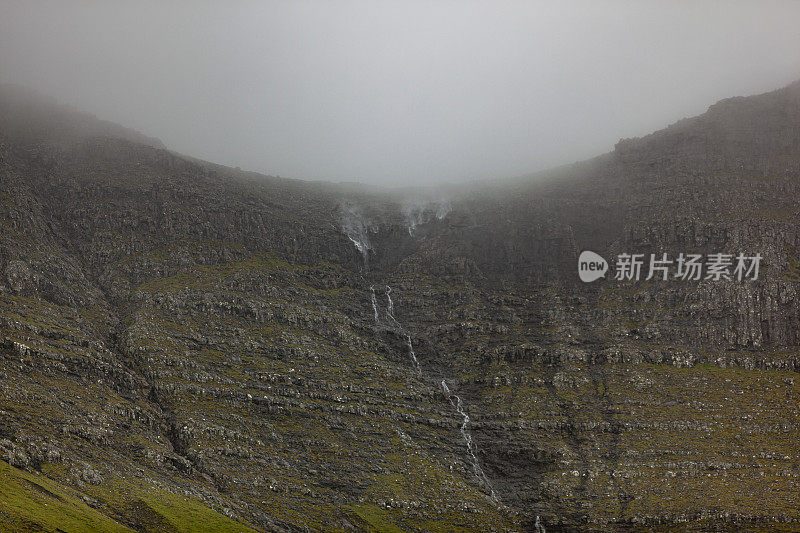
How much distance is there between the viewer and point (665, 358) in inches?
6137

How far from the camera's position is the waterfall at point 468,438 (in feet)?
422

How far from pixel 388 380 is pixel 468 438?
26819mm

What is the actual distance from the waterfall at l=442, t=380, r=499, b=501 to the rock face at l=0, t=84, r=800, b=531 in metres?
0.60

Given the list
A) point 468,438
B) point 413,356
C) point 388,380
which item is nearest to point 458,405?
point 468,438

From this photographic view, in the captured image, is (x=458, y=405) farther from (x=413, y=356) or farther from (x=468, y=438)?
(x=413, y=356)

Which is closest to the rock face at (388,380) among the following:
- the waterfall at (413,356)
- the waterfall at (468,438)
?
the waterfall at (468,438)

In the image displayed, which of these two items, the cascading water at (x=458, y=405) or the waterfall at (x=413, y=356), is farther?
the waterfall at (x=413, y=356)

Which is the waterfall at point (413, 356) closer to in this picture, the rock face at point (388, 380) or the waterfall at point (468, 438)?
the rock face at point (388, 380)

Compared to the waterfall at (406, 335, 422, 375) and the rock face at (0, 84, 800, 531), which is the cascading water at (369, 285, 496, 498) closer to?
the waterfall at (406, 335, 422, 375)

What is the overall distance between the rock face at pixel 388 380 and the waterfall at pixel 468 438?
604 millimetres

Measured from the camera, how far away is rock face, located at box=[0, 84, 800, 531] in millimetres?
105438

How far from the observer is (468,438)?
463 ft

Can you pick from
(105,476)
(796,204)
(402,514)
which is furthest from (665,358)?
(105,476)

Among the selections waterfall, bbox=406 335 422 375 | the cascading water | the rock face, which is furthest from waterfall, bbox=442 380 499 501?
waterfall, bbox=406 335 422 375
